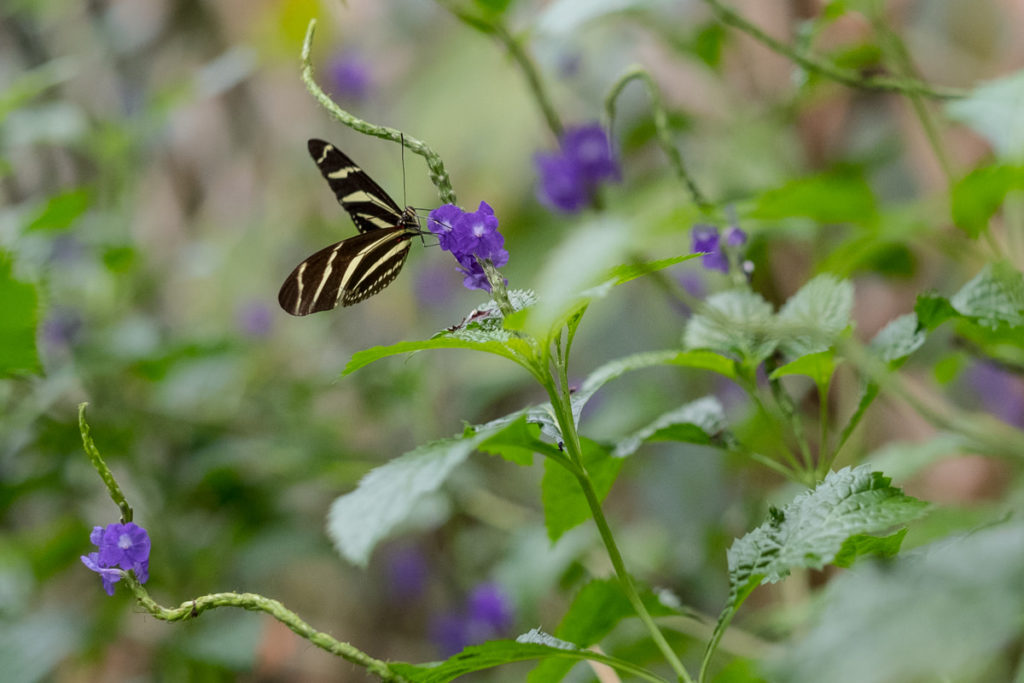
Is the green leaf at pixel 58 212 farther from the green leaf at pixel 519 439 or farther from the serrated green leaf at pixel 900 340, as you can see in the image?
the serrated green leaf at pixel 900 340

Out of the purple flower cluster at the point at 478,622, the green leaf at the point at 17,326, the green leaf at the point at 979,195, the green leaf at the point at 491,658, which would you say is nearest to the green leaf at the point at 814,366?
the green leaf at the point at 979,195

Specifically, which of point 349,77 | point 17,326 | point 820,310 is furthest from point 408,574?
point 820,310

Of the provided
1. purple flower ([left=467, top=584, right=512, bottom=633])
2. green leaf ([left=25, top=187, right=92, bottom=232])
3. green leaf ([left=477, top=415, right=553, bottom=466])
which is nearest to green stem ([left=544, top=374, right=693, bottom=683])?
green leaf ([left=477, top=415, right=553, bottom=466])

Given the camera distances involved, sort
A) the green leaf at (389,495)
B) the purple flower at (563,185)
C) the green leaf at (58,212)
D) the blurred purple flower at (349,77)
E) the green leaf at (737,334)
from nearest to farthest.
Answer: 1. the green leaf at (389,495)
2. the green leaf at (737,334)
3. the green leaf at (58,212)
4. the purple flower at (563,185)
5. the blurred purple flower at (349,77)

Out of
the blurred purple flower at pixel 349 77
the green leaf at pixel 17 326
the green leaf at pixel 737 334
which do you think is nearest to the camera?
the green leaf at pixel 737 334

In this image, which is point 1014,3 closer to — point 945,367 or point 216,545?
point 945,367

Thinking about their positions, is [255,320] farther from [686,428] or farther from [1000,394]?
[686,428]
